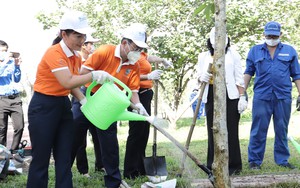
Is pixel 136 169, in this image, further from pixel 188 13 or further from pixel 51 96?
pixel 188 13

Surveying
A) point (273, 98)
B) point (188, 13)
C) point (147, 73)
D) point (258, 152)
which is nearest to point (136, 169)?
point (147, 73)

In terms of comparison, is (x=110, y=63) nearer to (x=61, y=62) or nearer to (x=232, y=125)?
(x=61, y=62)

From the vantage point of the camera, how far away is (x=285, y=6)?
13.2 meters

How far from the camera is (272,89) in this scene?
545 centimetres

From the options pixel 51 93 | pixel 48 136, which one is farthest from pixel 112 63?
pixel 48 136

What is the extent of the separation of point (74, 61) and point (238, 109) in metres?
2.18

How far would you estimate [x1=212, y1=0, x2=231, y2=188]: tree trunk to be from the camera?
3.15 meters

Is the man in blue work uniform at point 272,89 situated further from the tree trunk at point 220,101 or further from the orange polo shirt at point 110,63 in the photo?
the tree trunk at point 220,101

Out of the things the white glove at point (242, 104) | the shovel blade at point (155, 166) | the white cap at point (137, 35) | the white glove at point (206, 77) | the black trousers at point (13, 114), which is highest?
the white cap at point (137, 35)

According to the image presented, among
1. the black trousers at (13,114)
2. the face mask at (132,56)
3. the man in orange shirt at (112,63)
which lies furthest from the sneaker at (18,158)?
the face mask at (132,56)

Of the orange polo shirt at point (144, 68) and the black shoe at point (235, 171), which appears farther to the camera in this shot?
the orange polo shirt at point (144, 68)

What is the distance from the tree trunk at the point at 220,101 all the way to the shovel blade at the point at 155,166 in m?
1.79

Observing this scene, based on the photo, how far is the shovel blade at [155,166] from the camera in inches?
198

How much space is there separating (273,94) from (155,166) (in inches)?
68.0
